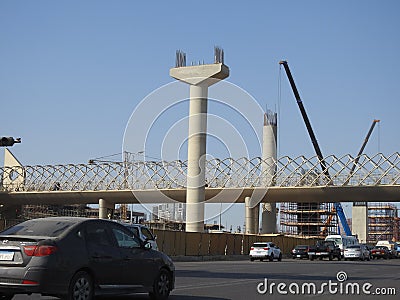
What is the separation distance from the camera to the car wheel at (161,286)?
13914 mm

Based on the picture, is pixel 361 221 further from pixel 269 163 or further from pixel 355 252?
pixel 355 252

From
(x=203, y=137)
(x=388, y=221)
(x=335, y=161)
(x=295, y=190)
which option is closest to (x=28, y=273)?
(x=203, y=137)

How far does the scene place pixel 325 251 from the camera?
57.5m

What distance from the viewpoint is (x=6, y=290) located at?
11.4 meters

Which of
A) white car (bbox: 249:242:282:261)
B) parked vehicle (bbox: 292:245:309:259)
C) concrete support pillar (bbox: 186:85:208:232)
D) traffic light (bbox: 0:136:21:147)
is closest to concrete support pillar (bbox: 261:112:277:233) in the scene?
concrete support pillar (bbox: 186:85:208:232)

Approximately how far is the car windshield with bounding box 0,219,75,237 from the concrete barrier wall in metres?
31.3

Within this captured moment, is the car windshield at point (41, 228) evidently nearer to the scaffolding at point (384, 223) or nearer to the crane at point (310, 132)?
the crane at point (310, 132)

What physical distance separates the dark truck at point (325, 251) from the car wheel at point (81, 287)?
4753 cm

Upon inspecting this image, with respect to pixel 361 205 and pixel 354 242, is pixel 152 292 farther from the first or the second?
pixel 361 205

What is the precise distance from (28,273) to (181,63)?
68.3m

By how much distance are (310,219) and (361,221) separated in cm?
2158

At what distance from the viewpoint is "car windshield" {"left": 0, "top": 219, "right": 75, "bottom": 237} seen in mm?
11953

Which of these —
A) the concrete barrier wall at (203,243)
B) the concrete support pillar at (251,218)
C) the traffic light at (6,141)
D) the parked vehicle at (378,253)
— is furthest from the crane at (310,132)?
the traffic light at (6,141)

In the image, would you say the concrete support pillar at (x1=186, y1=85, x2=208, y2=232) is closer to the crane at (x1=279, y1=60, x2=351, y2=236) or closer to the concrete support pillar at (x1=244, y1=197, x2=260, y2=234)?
the concrete support pillar at (x1=244, y1=197, x2=260, y2=234)
